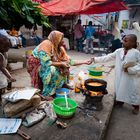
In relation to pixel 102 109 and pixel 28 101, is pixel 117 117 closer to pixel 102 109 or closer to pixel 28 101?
pixel 102 109

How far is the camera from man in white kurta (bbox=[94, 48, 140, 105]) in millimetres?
3625

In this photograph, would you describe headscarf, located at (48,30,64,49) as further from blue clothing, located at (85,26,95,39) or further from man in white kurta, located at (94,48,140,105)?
blue clothing, located at (85,26,95,39)

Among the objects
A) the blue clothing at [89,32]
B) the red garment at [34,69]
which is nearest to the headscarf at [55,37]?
the red garment at [34,69]

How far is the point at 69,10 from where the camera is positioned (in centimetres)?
985

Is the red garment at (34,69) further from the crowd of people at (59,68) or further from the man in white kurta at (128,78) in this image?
the man in white kurta at (128,78)

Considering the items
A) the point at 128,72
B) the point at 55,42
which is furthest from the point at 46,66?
the point at 128,72

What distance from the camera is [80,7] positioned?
9469mm

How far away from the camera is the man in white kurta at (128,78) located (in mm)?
3625

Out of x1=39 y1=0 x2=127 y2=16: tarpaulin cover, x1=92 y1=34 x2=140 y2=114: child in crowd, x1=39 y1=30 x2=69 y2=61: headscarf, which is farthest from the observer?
x1=39 y1=0 x2=127 y2=16: tarpaulin cover

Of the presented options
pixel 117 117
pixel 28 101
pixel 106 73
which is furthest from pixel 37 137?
pixel 106 73

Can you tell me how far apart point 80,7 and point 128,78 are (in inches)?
259

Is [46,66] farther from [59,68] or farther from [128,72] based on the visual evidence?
[128,72]

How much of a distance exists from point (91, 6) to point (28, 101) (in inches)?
290

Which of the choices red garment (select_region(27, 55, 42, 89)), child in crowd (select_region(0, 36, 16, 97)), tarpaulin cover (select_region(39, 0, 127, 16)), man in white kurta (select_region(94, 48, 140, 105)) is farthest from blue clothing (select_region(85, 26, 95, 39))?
child in crowd (select_region(0, 36, 16, 97))
